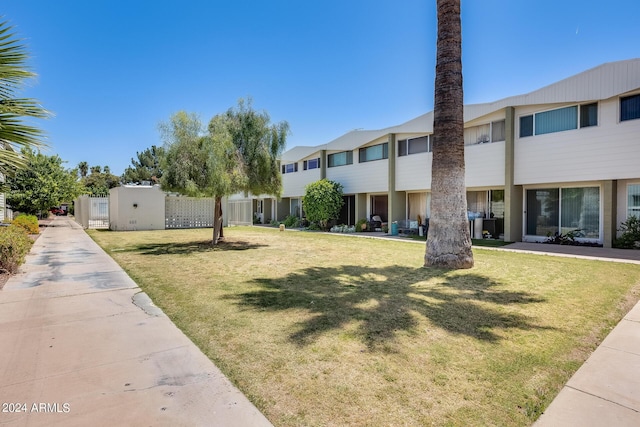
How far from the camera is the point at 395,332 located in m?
4.42

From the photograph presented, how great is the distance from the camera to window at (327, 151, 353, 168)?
76.5 ft

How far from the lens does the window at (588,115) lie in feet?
42.7

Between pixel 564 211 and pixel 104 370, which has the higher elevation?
pixel 564 211

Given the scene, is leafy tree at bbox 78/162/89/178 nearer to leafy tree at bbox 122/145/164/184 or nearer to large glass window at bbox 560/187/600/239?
leafy tree at bbox 122/145/164/184

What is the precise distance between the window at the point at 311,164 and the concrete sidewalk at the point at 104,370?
20991 millimetres

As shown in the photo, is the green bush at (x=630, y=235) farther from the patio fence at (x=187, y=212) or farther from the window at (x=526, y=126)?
the patio fence at (x=187, y=212)

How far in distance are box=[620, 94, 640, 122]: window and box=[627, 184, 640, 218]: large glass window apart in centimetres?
264

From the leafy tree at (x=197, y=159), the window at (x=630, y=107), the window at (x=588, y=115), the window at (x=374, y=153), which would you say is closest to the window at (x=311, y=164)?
the window at (x=374, y=153)

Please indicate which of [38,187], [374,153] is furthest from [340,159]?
[38,187]

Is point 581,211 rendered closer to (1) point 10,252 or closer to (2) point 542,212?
(2) point 542,212

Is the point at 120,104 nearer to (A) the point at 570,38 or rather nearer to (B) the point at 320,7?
(B) the point at 320,7

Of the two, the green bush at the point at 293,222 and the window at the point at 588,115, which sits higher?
the window at the point at 588,115

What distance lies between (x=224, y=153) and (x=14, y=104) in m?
7.83

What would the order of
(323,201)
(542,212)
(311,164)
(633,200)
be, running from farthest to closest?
(311,164), (323,201), (542,212), (633,200)
